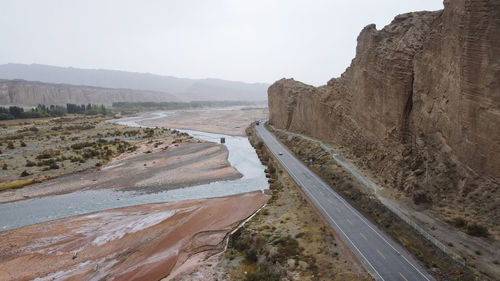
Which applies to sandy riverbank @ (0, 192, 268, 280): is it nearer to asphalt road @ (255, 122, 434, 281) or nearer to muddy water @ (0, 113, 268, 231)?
muddy water @ (0, 113, 268, 231)

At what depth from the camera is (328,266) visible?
51.1 ft

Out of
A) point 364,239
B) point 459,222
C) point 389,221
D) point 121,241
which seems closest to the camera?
point 459,222

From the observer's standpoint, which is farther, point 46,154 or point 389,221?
point 46,154

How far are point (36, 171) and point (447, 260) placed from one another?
4442 centimetres

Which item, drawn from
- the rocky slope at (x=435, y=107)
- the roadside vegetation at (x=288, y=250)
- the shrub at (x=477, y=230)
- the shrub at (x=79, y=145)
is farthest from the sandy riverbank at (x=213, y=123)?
the shrub at (x=477, y=230)

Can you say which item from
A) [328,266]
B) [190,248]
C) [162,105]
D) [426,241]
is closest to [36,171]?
[190,248]

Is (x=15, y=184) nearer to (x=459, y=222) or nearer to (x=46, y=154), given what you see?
(x=46, y=154)

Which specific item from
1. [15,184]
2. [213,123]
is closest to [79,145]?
[15,184]

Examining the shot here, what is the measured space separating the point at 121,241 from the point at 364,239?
55.7 ft

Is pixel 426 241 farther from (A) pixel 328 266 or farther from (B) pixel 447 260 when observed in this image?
(A) pixel 328 266

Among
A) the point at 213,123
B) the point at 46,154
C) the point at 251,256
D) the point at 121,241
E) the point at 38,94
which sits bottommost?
the point at 121,241

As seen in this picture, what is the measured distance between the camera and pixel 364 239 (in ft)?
58.3

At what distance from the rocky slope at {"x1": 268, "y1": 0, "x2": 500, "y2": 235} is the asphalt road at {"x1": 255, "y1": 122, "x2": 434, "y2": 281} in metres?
4.68

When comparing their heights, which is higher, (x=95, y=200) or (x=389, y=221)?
(x=389, y=221)
